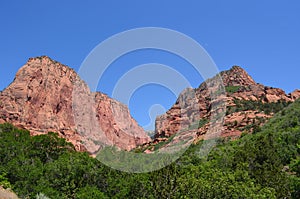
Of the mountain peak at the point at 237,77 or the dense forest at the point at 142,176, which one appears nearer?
the dense forest at the point at 142,176

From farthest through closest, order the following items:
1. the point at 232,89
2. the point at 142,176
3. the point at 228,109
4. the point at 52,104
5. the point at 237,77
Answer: the point at 237,77 → the point at 52,104 → the point at 232,89 → the point at 228,109 → the point at 142,176

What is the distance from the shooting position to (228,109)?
104 metres

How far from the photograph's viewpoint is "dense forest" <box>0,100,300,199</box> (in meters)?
19.8

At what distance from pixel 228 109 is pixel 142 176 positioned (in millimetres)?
80827

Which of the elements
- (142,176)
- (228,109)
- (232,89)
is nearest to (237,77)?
(232,89)

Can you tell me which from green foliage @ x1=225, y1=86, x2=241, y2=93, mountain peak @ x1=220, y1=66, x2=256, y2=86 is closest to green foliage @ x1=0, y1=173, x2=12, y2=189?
green foliage @ x1=225, y1=86, x2=241, y2=93

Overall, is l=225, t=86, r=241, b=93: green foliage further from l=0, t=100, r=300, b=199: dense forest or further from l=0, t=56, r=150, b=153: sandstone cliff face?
l=0, t=100, r=300, b=199: dense forest

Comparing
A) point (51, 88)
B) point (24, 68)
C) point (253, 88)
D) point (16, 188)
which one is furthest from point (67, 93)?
point (16, 188)

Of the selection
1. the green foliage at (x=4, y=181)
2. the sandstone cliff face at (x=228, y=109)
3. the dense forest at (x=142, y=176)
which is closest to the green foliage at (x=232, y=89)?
the sandstone cliff face at (x=228, y=109)

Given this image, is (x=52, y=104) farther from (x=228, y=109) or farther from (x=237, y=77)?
(x=237, y=77)

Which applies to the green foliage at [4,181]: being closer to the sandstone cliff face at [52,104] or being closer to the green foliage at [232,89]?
the sandstone cliff face at [52,104]

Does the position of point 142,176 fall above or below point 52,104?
below

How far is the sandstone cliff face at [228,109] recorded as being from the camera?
89188mm

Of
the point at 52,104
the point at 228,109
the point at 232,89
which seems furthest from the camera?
the point at 52,104
